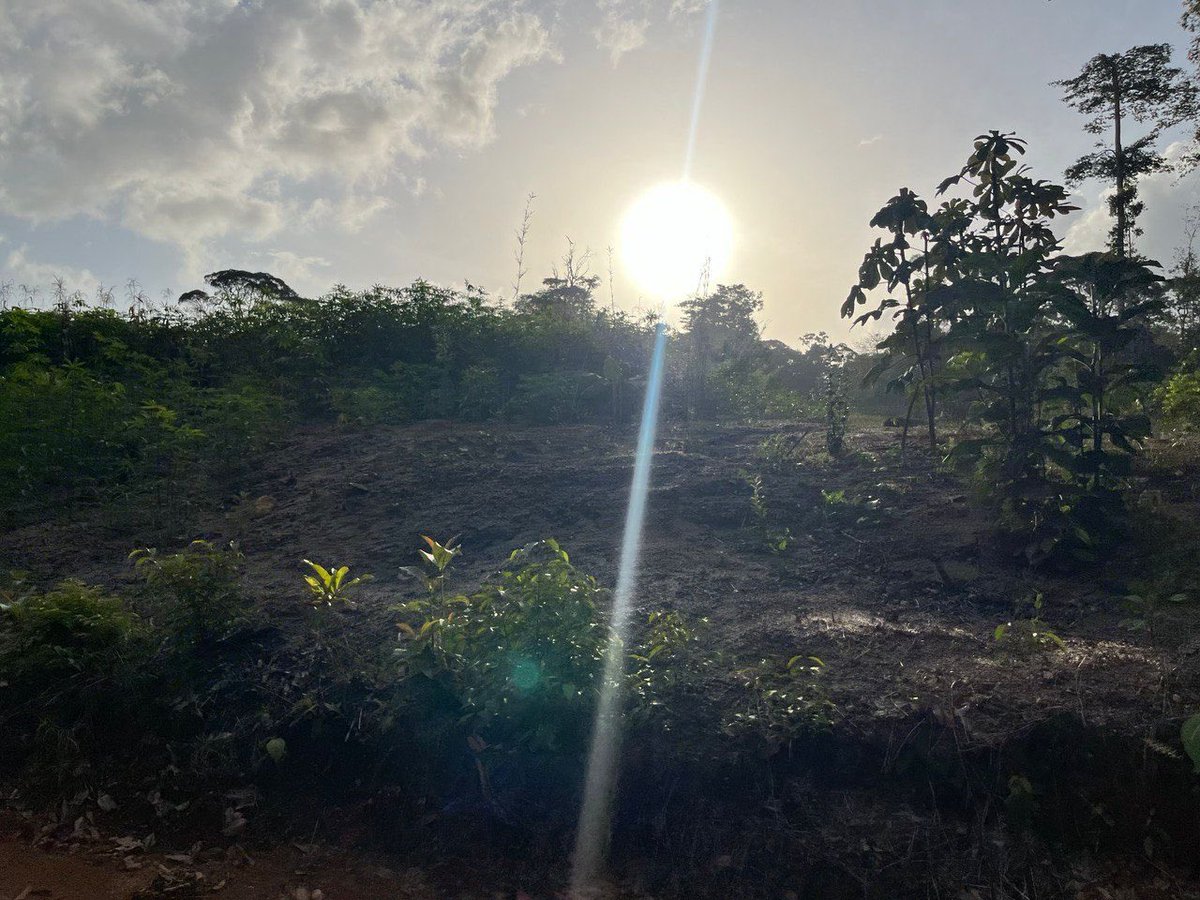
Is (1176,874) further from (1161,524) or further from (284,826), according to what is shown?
(284,826)

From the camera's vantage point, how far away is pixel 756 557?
505 centimetres

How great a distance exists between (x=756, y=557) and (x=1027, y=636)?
1.80m

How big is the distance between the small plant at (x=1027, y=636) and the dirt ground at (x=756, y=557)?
66 mm

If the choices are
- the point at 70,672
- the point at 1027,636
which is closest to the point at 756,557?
the point at 1027,636

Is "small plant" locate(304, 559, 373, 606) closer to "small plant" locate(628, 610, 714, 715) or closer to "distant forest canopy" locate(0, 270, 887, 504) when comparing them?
"small plant" locate(628, 610, 714, 715)

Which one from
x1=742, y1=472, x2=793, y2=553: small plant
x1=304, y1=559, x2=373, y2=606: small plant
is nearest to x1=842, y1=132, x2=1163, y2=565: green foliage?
x1=742, y1=472, x2=793, y2=553: small plant

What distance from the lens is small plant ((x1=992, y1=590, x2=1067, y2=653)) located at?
136 inches

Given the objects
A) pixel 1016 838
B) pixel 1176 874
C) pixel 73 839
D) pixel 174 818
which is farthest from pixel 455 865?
pixel 1176 874

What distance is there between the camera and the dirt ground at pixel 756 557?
294cm

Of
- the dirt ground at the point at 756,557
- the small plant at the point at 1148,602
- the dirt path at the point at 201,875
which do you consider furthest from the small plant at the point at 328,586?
the small plant at the point at 1148,602

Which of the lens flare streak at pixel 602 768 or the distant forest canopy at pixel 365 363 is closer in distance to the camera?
the lens flare streak at pixel 602 768

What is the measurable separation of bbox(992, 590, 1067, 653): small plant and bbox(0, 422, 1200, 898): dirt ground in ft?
0.22

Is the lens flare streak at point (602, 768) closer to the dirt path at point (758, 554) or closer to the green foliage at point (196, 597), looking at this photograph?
the dirt path at point (758, 554)

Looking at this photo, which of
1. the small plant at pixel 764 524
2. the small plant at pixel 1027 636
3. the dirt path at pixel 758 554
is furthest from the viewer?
the small plant at pixel 764 524
